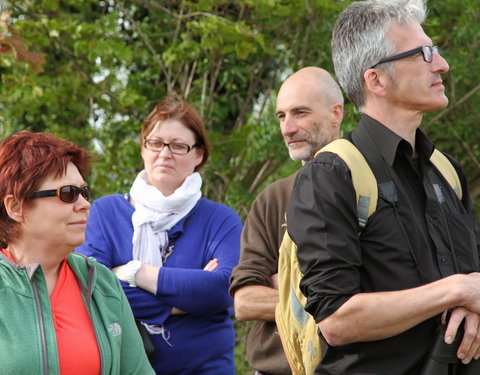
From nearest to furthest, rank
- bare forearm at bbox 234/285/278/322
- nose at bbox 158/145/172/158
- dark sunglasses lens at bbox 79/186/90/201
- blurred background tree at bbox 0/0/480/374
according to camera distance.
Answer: dark sunglasses lens at bbox 79/186/90/201, bare forearm at bbox 234/285/278/322, nose at bbox 158/145/172/158, blurred background tree at bbox 0/0/480/374

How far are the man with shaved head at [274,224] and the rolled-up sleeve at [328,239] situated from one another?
1015mm

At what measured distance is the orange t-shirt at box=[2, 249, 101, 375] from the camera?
3023mm

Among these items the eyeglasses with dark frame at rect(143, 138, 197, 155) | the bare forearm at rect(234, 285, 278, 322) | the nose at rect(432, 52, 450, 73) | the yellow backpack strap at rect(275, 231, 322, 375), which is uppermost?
the nose at rect(432, 52, 450, 73)

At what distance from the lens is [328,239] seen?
2.49 meters

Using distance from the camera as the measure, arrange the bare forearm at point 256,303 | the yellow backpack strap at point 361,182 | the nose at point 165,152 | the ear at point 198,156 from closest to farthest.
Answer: the yellow backpack strap at point 361,182
the bare forearm at point 256,303
the nose at point 165,152
the ear at point 198,156

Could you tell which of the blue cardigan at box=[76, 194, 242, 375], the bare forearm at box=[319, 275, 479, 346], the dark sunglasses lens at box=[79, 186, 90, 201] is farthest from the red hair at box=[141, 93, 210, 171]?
the bare forearm at box=[319, 275, 479, 346]

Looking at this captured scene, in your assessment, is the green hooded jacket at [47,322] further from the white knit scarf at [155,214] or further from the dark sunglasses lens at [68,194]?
the white knit scarf at [155,214]

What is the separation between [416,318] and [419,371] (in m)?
0.19

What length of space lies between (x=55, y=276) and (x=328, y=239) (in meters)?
1.21

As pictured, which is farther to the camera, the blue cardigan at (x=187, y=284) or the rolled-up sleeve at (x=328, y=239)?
the blue cardigan at (x=187, y=284)

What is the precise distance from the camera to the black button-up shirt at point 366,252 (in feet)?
8.17

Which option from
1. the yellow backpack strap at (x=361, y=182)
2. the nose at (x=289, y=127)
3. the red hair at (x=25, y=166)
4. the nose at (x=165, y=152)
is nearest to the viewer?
the yellow backpack strap at (x=361, y=182)

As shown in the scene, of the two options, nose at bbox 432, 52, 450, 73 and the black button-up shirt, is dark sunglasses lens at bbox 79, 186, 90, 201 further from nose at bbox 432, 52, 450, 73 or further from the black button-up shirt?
nose at bbox 432, 52, 450, 73

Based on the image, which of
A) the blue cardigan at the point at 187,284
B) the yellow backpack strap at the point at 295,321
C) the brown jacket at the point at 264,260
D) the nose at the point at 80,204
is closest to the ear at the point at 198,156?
the blue cardigan at the point at 187,284
